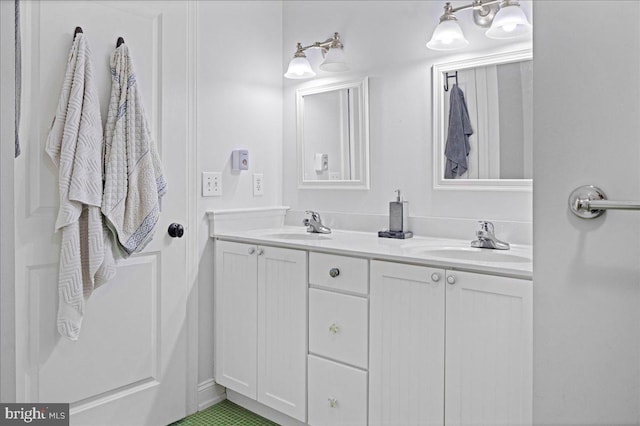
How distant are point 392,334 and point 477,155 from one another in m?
0.88

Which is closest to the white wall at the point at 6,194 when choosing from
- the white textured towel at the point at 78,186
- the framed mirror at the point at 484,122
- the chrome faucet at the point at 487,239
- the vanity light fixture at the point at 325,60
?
the white textured towel at the point at 78,186

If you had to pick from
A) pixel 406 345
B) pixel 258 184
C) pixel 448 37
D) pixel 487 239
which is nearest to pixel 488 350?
pixel 406 345

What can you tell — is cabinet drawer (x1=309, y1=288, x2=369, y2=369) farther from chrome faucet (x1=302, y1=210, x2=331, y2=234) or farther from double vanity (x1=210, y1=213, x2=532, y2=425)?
chrome faucet (x1=302, y1=210, x2=331, y2=234)

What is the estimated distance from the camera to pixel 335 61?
237 cm

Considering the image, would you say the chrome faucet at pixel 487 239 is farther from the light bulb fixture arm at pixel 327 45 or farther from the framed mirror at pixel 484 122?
the light bulb fixture arm at pixel 327 45

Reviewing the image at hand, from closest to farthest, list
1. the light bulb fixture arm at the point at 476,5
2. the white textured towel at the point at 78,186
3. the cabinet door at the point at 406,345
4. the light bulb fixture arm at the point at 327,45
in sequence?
the cabinet door at the point at 406,345 → the white textured towel at the point at 78,186 → the light bulb fixture arm at the point at 476,5 → the light bulb fixture arm at the point at 327,45

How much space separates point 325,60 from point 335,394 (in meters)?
1.61

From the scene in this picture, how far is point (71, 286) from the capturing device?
1.71 meters

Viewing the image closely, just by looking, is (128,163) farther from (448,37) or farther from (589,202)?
(589,202)

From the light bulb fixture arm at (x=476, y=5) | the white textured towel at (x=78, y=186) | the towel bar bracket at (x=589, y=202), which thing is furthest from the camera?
the light bulb fixture arm at (x=476, y=5)

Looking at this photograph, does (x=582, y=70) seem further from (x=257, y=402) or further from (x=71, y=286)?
(x=257, y=402)

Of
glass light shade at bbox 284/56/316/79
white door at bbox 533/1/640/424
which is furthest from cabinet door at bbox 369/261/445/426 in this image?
glass light shade at bbox 284/56/316/79

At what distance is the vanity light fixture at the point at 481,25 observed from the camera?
1.81 m

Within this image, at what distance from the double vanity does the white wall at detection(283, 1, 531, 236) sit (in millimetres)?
183
